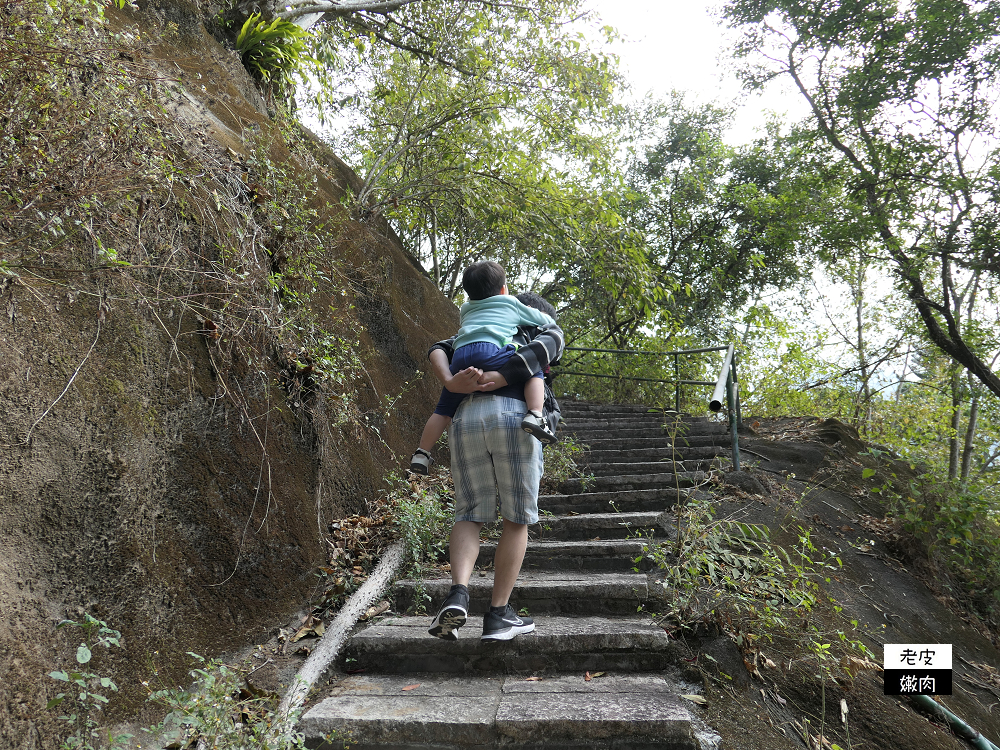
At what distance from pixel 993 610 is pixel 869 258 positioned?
17.1 feet

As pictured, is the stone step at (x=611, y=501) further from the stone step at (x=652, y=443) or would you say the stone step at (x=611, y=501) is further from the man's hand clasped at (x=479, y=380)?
the man's hand clasped at (x=479, y=380)

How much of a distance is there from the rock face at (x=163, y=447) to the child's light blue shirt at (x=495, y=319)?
1.16 m

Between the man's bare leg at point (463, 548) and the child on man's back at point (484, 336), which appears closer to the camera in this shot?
the man's bare leg at point (463, 548)

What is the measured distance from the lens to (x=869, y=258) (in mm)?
8250

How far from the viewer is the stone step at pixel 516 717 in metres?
2.15

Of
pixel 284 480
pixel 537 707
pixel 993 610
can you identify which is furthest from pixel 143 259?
pixel 993 610

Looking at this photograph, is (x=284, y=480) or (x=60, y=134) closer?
(x=60, y=134)

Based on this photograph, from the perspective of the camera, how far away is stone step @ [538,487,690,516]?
4273 mm

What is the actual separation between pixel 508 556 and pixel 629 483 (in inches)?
94.6

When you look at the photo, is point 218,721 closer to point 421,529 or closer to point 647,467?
point 421,529

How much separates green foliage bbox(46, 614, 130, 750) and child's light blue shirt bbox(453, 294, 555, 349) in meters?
1.78

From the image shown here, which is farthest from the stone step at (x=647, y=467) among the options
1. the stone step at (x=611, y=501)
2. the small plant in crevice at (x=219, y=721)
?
the small plant in crevice at (x=219, y=721)

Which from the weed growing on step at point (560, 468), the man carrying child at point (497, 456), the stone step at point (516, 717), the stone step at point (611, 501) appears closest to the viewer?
the stone step at point (516, 717)

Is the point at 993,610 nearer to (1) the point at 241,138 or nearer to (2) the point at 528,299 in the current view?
(2) the point at 528,299
